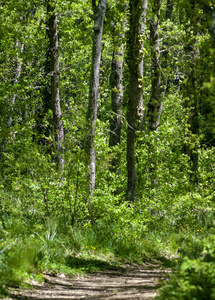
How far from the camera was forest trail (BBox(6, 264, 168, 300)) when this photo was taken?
4.70m

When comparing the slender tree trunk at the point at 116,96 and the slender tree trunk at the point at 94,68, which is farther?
the slender tree trunk at the point at 116,96

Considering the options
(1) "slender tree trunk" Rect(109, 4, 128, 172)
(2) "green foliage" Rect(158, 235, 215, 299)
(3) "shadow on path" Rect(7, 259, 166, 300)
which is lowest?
(3) "shadow on path" Rect(7, 259, 166, 300)

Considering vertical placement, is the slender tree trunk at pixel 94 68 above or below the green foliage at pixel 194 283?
above

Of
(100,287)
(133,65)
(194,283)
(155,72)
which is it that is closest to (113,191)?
(133,65)

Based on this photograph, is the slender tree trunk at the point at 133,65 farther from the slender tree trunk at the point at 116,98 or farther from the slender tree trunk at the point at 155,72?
the slender tree trunk at the point at 116,98

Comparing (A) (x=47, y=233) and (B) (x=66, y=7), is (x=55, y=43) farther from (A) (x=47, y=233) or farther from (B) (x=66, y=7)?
(A) (x=47, y=233)

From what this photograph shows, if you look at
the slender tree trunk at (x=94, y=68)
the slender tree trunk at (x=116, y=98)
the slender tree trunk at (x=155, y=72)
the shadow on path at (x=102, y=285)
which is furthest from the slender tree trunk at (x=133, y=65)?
the shadow on path at (x=102, y=285)

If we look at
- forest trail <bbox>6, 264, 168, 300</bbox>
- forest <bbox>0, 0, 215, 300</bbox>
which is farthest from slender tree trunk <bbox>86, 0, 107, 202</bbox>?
forest trail <bbox>6, 264, 168, 300</bbox>

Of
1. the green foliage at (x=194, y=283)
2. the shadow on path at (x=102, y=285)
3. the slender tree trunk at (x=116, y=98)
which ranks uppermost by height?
the slender tree trunk at (x=116, y=98)

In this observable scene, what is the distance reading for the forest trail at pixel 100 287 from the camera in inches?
185

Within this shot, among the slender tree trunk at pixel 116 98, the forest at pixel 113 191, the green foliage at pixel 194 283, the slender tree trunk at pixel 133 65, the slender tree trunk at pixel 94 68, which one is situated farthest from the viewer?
the slender tree trunk at pixel 116 98

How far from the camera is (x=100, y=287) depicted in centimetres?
535

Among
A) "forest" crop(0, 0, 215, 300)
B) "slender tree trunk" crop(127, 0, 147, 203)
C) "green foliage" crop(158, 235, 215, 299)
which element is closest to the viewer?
"green foliage" crop(158, 235, 215, 299)

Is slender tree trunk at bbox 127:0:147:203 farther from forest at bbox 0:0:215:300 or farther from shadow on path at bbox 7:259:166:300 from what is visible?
shadow on path at bbox 7:259:166:300
